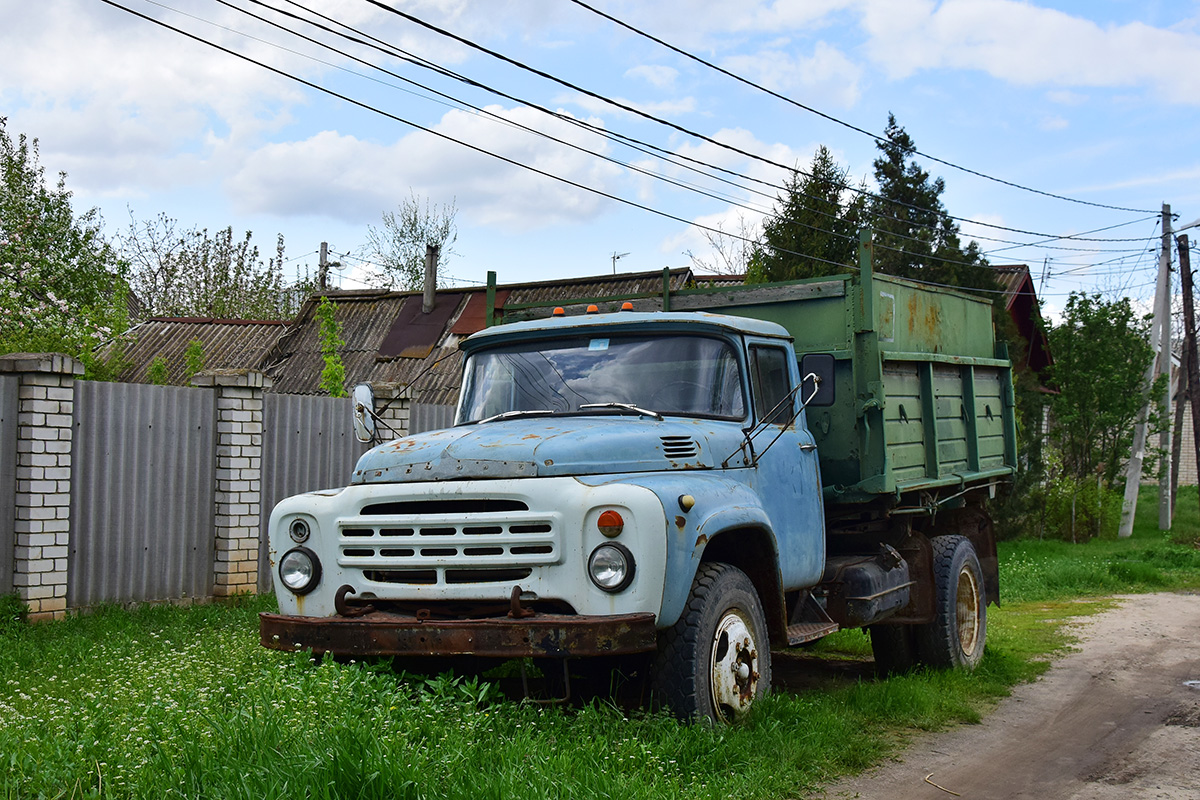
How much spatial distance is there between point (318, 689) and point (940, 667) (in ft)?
16.1

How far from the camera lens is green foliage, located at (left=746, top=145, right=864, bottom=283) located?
26797 millimetres

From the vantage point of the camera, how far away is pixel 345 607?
520 cm

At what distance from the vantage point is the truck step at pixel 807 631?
6.09 metres

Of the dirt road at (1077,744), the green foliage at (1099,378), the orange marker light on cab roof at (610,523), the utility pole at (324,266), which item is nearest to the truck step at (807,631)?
the dirt road at (1077,744)

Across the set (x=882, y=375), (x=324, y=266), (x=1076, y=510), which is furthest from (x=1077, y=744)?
(x=324, y=266)

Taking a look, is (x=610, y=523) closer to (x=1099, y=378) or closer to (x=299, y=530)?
(x=299, y=530)

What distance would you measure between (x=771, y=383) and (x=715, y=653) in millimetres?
1853

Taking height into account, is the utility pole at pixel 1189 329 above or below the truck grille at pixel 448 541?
above

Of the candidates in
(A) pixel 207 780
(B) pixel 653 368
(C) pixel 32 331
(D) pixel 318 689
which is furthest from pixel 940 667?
(C) pixel 32 331

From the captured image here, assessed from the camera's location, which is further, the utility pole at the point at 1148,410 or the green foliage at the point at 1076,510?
the utility pole at the point at 1148,410

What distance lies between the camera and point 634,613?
474 cm

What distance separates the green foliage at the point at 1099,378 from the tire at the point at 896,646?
54.4 ft

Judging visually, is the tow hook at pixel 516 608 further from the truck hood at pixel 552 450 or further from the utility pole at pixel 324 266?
the utility pole at pixel 324 266

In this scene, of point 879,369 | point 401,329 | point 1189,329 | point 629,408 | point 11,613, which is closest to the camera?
point 629,408
